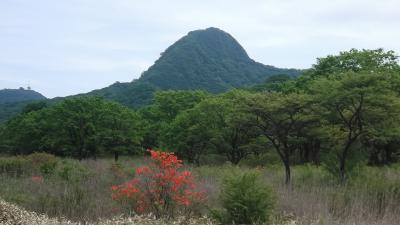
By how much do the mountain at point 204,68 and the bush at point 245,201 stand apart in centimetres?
9463

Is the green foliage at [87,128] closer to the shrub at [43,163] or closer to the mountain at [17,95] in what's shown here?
the shrub at [43,163]

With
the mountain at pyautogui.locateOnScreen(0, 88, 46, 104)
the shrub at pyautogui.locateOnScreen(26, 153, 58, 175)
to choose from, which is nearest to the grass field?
the shrub at pyautogui.locateOnScreen(26, 153, 58, 175)

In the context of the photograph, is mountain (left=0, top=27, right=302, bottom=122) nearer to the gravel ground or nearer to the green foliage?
the green foliage

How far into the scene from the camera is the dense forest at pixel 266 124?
1570 cm

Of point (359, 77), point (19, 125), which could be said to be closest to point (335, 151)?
point (359, 77)

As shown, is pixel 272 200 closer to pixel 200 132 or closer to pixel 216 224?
pixel 216 224

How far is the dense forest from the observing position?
1570cm

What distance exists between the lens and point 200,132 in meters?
28.3

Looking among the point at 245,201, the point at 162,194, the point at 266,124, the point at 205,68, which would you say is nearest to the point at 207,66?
the point at 205,68

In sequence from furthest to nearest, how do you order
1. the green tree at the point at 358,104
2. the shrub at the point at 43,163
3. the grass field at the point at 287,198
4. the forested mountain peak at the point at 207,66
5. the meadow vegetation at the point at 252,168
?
1. the forested mountain peak at the point at 207,66
2. the shrub at the point at 43,163
3. the green tree at the point at 358,104
4. the grass field at the point at 287,198
5. the meadow vegetation at the point at 252,168

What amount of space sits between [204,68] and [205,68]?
1.27 ft

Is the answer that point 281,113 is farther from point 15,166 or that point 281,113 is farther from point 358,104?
point 15,166

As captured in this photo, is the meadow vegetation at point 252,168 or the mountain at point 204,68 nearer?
the meadow vegetation at point 252,168

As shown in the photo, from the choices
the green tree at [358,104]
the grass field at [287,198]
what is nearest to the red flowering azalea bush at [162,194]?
the grass field at [287,198]
